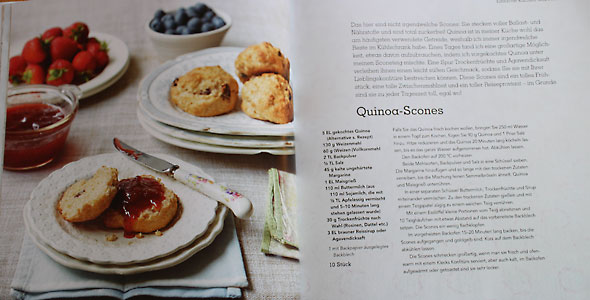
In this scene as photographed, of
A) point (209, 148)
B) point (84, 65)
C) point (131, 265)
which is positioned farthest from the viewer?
point (84, 65)

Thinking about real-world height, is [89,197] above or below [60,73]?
below

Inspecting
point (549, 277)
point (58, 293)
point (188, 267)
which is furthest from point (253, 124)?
point (549, 277)

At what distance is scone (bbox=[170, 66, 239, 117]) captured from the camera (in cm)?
64

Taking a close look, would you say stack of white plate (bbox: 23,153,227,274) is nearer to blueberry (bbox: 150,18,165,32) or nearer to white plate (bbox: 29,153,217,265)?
white plate (bbox: 29,153,217,265)

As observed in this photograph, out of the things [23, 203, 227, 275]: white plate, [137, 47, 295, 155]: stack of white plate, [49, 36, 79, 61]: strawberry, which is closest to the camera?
[23, 203, 227, 275]: white plate

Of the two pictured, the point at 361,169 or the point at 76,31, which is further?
the point at 76,31

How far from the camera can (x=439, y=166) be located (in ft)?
1.78

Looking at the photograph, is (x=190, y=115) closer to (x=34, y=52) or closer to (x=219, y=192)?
(x=219, y=192)

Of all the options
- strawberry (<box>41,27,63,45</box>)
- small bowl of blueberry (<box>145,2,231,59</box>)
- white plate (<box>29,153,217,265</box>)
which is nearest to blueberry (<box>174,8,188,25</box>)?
small bowl of blueberry (<box>145,2,231,59</box>)

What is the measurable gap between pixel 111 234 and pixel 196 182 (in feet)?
0.40

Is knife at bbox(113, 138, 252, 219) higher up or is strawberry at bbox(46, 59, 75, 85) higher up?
strawberry at bbox(46, 59, 75, 85)

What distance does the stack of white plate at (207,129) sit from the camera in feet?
1.93

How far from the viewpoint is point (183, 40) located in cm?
71

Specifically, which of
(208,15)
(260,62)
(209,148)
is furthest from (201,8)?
(209,148)
